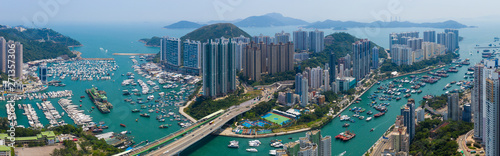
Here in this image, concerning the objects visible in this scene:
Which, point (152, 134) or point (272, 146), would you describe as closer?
point (272, 146)

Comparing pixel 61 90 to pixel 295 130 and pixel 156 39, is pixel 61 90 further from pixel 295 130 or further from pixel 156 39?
pixel 156 39

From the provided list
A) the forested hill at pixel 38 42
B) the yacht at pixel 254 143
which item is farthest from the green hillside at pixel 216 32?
the yacht at pixel 254 143

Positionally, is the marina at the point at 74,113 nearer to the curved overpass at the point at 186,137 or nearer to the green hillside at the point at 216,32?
the curved overpass at the point at 186,137

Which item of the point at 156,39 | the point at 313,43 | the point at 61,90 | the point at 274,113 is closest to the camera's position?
the point at 274,113

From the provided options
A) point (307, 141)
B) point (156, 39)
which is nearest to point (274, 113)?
point (307, 141)

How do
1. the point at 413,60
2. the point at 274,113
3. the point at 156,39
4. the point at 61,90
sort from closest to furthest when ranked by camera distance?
1. the point at 274,113
2. the point at 61,90
3. the point at 413,60
4. the point at 156,39

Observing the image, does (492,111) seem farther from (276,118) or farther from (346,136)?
(276,118)

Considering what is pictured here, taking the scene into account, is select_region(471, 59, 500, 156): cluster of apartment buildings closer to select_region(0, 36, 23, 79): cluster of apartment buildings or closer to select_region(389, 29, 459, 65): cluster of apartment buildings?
select_region(389, 29, 459, 65): cluster of apartment buildings
